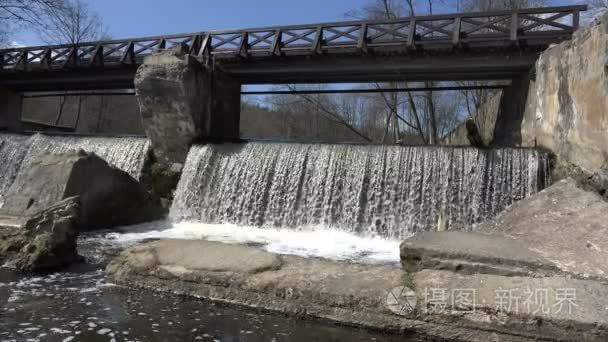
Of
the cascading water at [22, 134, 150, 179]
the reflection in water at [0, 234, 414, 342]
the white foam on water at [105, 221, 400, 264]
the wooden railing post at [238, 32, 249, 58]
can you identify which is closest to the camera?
the reflection in water at [0, 234, 414, 342]

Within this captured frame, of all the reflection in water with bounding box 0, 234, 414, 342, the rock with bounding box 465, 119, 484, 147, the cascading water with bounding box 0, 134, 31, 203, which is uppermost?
the rock with bounding box 465, 119, 484, 147

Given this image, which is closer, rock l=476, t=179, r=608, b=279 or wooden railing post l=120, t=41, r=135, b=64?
rock l=476, t=179, r=608, b=279

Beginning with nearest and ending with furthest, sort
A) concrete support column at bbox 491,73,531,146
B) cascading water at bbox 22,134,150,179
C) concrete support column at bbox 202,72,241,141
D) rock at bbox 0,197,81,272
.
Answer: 1. rock at bbox 0,197,81,272
2. concrete support column at bbox 491,73,531,146
3. cascading water at bbox 22,134,150,179
4. concrete support column at bbox 202,72,241,141

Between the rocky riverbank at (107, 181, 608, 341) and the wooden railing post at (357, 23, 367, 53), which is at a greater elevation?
the wooden railing post at (357, 23, 367, 53)

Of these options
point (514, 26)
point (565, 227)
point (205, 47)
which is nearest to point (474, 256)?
point (565, 227)

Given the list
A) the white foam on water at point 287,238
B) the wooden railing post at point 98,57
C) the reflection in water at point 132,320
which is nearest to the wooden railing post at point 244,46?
the white foam on water at point 287,238

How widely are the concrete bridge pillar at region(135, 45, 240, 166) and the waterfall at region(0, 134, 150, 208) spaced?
0.62 metres

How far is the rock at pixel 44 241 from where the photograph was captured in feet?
16.1

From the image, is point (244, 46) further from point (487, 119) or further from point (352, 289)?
point (352, 289)

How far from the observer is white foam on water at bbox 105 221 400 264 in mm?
7125

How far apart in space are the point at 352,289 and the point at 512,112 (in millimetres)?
9700

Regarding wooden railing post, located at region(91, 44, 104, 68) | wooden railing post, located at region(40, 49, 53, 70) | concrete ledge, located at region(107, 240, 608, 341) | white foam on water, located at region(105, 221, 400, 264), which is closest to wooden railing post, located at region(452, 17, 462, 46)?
white foam on water, located at region(105, 221, 400, 264)

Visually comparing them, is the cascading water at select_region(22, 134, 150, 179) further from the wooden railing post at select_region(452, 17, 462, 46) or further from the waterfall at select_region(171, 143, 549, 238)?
the wooden railing post at select_region(452, 17, 462, 46)

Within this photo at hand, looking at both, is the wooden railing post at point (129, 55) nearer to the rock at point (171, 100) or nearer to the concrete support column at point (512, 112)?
the rock at point (171, 100)
